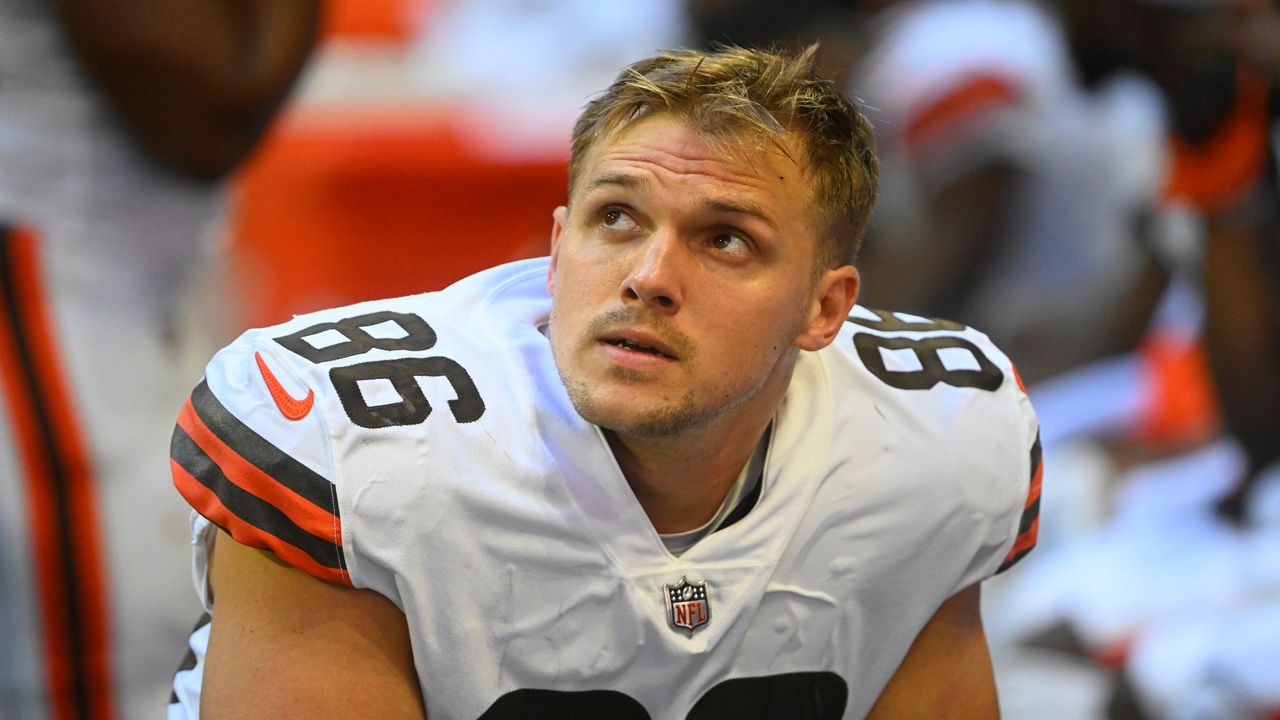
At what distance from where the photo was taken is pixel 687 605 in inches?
57.3

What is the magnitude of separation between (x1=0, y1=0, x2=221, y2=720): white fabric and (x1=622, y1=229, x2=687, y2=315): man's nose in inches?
40.0

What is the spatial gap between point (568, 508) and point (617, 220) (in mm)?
273

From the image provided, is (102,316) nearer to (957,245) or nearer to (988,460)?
(988,460)

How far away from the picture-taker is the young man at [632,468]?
1.34 m

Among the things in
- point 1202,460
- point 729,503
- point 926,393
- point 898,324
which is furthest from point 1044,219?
point 729,503

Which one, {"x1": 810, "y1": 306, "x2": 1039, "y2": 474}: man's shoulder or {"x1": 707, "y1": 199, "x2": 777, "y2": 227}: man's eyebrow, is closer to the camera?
{"x1": 707, "y1": 199, "x2": 777, "y2": 227}: man's eyebrow

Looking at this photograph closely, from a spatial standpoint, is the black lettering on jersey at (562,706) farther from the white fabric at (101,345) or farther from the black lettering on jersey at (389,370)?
the white fabric at (101,345)

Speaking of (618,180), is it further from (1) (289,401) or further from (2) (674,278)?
(1) (289,401)

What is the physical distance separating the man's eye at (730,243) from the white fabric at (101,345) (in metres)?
1.04

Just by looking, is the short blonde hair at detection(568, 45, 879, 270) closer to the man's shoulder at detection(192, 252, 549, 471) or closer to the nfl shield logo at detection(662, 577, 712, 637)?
the man's shoulder at detection(192, 252, 549, 471)

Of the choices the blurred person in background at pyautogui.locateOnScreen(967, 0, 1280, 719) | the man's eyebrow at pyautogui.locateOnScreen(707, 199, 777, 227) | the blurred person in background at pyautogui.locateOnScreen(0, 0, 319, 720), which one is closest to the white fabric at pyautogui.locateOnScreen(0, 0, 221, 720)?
the blurred person in background at pyautogui.locateOnScreen(0, 0, 319, 720)

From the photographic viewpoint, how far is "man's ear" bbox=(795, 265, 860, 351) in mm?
1512

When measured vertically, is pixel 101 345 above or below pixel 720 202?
below

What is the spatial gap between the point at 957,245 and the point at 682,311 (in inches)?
88.1
